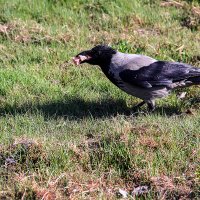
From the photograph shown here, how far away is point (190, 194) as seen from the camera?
14.1 ft

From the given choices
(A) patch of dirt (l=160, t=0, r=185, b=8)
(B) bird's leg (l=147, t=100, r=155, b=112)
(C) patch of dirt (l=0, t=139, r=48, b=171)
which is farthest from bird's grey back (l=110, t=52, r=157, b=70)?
(A) patch of dirt (l=160, t=0, r=185, b=8)

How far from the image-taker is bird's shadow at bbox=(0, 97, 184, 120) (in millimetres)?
6336

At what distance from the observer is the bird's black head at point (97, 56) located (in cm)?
650

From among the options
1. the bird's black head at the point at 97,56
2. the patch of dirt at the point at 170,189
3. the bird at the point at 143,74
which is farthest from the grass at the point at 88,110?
the bird's black head at the point at 97,56

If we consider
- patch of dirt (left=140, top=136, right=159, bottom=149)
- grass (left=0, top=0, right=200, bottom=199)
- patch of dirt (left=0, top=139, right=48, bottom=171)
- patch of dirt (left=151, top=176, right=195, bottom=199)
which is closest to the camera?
patch of dirt (left=151, top=176, right=195, bottom=199)

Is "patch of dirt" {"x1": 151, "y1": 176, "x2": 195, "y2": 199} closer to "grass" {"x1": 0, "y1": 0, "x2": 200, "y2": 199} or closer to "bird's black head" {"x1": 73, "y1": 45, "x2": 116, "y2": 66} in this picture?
"grass" {"x1": 0, "y1": 0, "x2": 200, "y2": 199}

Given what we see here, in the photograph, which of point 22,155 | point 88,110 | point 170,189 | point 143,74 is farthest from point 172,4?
point 170,189

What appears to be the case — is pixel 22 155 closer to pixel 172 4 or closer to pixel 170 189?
pixel 170 189

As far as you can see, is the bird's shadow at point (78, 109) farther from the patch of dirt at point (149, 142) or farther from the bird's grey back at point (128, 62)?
the patch of dirt at point (149, 142)

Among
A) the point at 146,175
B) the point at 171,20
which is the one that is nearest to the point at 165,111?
the point at 146,175

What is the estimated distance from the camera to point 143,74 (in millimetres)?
6301

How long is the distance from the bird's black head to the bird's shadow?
0.52 m

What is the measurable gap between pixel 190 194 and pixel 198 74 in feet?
7.75

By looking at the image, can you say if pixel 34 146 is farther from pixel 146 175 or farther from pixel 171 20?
pixel 171 20
